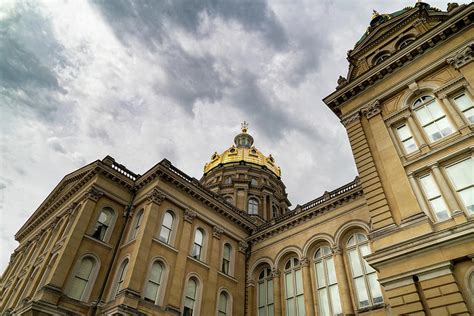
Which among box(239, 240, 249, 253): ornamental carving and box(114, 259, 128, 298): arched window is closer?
box(114, 259, 128, 298): arched window

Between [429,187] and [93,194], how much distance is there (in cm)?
1796

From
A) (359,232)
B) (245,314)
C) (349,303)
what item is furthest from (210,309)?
(359,232)

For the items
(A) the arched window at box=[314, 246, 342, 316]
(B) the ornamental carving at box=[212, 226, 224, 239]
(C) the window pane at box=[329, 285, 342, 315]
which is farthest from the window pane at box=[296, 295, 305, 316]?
(B) the ornamental carving at box=[212, 226, 224, 239]

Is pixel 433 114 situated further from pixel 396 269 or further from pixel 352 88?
pixel 396 269

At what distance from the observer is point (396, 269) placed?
12.0 meters

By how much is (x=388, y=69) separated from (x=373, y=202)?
7.56 m

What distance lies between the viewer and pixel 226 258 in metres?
23.9

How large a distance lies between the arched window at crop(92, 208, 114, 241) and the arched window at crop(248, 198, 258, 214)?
22.9 metres

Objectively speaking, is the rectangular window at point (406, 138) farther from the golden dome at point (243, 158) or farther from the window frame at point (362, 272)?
the golden dome at point (243, 158)

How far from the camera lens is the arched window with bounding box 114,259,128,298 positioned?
706 inches

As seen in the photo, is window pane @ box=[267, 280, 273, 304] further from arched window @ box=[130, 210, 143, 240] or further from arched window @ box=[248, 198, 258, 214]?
arched window @ box=[248, 198, 258, 214]

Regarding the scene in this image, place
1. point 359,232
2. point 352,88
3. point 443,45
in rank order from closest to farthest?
1. point 443,45
2. point 352,88
3. point 359,232

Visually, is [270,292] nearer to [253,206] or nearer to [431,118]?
[431,118]

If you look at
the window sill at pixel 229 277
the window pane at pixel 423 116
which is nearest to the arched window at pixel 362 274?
the window pane at pixel 423 116
